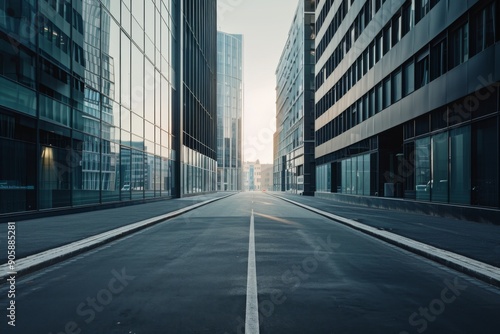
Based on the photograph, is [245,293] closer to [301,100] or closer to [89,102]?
[89,102]

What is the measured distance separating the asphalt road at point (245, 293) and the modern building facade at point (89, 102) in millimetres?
8756

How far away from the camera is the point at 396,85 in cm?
2578

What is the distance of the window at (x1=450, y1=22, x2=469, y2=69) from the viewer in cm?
1769

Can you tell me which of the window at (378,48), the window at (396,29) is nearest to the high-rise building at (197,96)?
the window at (378,48)

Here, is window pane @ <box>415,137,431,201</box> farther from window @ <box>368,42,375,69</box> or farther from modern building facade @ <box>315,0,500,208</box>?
window @ <box>368,42,375,69</box>

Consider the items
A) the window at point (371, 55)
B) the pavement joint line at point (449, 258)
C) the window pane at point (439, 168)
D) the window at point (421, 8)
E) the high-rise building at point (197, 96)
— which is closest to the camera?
the pavement joint line at point (449, 258)

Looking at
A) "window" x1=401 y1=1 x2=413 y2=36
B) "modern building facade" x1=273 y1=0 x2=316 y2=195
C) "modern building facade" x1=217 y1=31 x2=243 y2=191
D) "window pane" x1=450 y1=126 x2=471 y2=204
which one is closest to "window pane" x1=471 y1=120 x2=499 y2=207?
"window pane" x1=450 y1=126 x2=471 y2=204

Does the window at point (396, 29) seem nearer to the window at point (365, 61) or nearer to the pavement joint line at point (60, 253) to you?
the window at point (365, 61)

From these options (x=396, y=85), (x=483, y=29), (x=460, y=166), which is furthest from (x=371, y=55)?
(x=460, y=166)

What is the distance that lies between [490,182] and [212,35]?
198 ft

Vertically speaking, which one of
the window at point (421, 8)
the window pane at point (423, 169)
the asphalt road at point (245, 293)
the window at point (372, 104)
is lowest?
the asphalt road at point (245, 293)

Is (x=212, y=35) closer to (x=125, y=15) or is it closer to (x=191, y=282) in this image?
(x=125, y=15)

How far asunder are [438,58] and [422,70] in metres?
Result: 1.81

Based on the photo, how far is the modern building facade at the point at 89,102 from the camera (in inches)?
623
